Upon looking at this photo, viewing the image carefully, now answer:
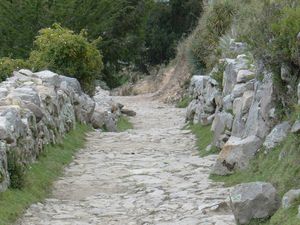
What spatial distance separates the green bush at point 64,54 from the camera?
19500 mm

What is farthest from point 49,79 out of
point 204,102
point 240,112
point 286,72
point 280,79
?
point 286,72

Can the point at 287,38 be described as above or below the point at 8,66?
above

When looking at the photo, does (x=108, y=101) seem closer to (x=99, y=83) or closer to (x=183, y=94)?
(x=183, y=94)

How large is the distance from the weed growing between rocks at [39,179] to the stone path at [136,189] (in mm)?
158

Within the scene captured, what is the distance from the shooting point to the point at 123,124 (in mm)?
21969

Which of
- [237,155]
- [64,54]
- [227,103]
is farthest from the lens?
[64,54]

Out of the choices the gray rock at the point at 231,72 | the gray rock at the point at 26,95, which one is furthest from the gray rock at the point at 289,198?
the gray rock at the point at 231,72

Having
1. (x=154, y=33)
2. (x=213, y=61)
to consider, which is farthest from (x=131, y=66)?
(x=213, y=61)

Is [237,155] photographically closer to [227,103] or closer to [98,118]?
[227,103]

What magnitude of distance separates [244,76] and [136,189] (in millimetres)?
4357

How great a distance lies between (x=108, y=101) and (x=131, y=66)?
1917 cm

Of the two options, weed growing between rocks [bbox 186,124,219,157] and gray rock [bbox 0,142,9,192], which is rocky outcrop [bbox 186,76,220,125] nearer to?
weed growing between rocks [bbox 186,124,219,157]

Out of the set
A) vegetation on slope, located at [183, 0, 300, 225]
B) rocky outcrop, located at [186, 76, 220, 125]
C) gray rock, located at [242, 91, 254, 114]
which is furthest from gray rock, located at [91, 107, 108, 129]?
vegetation on slope, located at [183, 0, 300, 225]

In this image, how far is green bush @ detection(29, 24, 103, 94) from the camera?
1950cm
